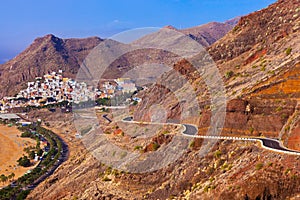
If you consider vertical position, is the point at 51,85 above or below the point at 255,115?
above

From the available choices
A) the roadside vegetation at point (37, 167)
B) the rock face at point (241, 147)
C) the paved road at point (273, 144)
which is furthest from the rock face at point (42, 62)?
the paved road at point (273, 144)

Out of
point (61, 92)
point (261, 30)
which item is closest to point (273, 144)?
point (261, 30)

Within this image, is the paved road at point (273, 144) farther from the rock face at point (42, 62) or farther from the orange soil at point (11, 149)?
the rock face at point (42, 62)

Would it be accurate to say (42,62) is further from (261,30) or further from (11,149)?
(261,30)

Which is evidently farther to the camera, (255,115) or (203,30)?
(203,30)

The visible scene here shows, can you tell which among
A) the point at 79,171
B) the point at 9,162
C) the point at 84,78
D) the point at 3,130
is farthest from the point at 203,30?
the point at 79,171

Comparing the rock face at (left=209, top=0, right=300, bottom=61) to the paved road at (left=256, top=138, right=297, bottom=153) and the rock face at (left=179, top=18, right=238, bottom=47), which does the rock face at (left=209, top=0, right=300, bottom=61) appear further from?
the rock face at (left=179, top=18, right=238, bottom=47)

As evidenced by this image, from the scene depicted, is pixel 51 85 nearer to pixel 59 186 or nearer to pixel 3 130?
pixel 3 130
